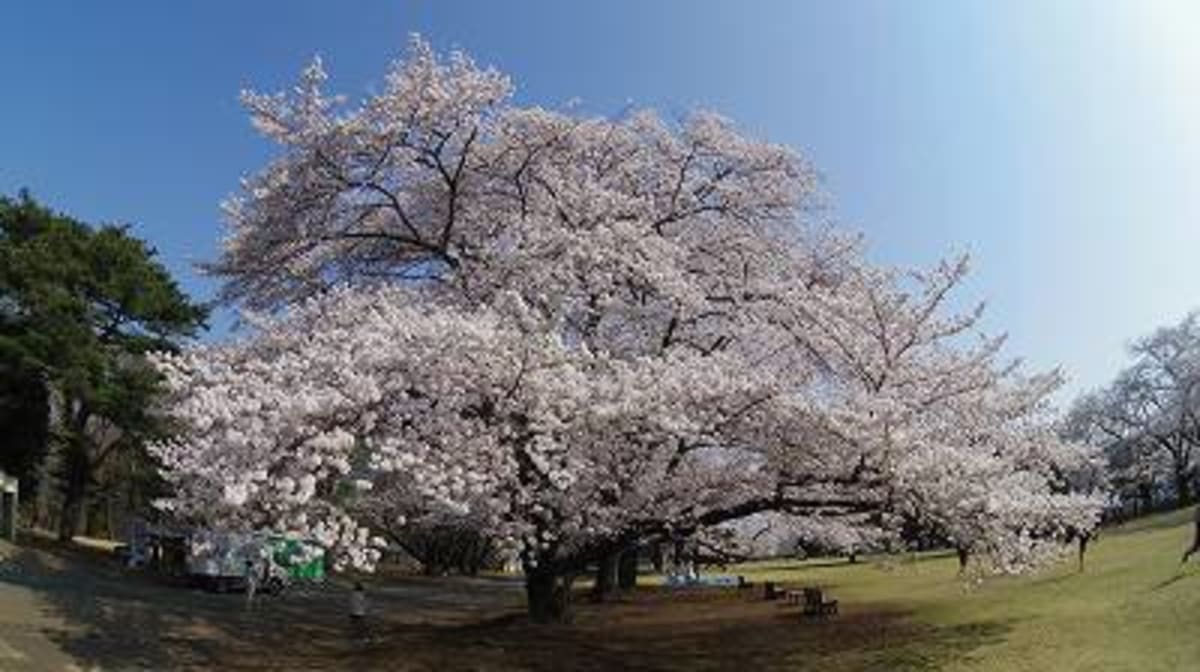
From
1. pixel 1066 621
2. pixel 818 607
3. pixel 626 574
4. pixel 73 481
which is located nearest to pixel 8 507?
pixel 73 481

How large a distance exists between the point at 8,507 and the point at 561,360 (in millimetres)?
33496

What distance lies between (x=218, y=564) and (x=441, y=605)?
7.32 meters

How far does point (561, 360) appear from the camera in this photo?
16266 millimetres

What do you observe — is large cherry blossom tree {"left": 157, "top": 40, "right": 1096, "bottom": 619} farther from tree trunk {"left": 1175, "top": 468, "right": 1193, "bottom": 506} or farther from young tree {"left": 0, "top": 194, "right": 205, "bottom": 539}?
tree trunk {"left": 1175, "top": 468, "right": 1193, "bottom": 506}

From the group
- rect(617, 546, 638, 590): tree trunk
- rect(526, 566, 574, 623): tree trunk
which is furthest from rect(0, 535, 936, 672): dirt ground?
rect(617, 546, 638, 590): tree trunk

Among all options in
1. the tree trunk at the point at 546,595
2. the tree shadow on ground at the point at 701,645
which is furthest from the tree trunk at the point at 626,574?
the tree trunk at the point at 546,595

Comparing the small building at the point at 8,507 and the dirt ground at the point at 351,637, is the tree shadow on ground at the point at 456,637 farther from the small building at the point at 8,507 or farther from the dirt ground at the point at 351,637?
the small building at the point at 8,507

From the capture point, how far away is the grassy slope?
17375 mm

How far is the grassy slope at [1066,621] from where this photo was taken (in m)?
17.4

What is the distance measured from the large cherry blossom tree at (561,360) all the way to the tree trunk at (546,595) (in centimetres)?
7

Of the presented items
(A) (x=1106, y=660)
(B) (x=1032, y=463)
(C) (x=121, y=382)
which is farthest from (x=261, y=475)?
(C) (x=121, y=382)

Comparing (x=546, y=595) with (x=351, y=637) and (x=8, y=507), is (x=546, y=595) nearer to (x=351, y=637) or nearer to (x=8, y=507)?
(x=351, y=637)

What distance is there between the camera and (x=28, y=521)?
2037 inches

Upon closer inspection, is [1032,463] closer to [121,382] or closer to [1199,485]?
[121,382]
